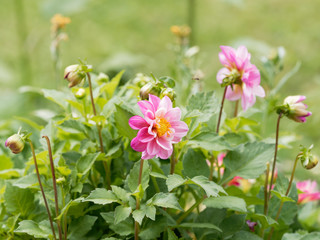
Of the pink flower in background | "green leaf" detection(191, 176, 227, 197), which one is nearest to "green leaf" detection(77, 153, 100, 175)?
"green leaf" detection(191, 176, 227, 197)

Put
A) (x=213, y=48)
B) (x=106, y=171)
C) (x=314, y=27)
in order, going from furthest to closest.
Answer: (x=314, y=27)
(x=213, y=48)
(x=106, y=171)

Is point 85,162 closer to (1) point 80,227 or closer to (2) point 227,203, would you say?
(1) point 80,227

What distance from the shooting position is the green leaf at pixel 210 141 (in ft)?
1.99

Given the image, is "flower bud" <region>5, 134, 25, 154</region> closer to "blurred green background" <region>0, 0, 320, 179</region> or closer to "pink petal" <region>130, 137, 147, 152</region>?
"pink petal" <region>130, 137, 147, 152</region>

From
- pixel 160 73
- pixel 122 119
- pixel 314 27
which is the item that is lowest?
pixel 160 73

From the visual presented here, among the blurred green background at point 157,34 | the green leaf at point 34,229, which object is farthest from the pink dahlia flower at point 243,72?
the blurred green background at point 157,34

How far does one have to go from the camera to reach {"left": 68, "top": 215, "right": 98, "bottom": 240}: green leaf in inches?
24.6

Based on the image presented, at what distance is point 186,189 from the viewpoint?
0.74 metres

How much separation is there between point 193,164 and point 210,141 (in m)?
0.05

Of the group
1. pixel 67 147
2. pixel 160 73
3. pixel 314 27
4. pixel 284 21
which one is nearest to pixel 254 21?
pixel 284 21

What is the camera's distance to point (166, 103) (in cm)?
54

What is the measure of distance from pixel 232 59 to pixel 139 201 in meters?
0.25

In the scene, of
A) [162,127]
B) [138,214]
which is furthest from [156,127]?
[138,214]

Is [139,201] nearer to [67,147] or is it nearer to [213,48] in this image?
[67,147]
